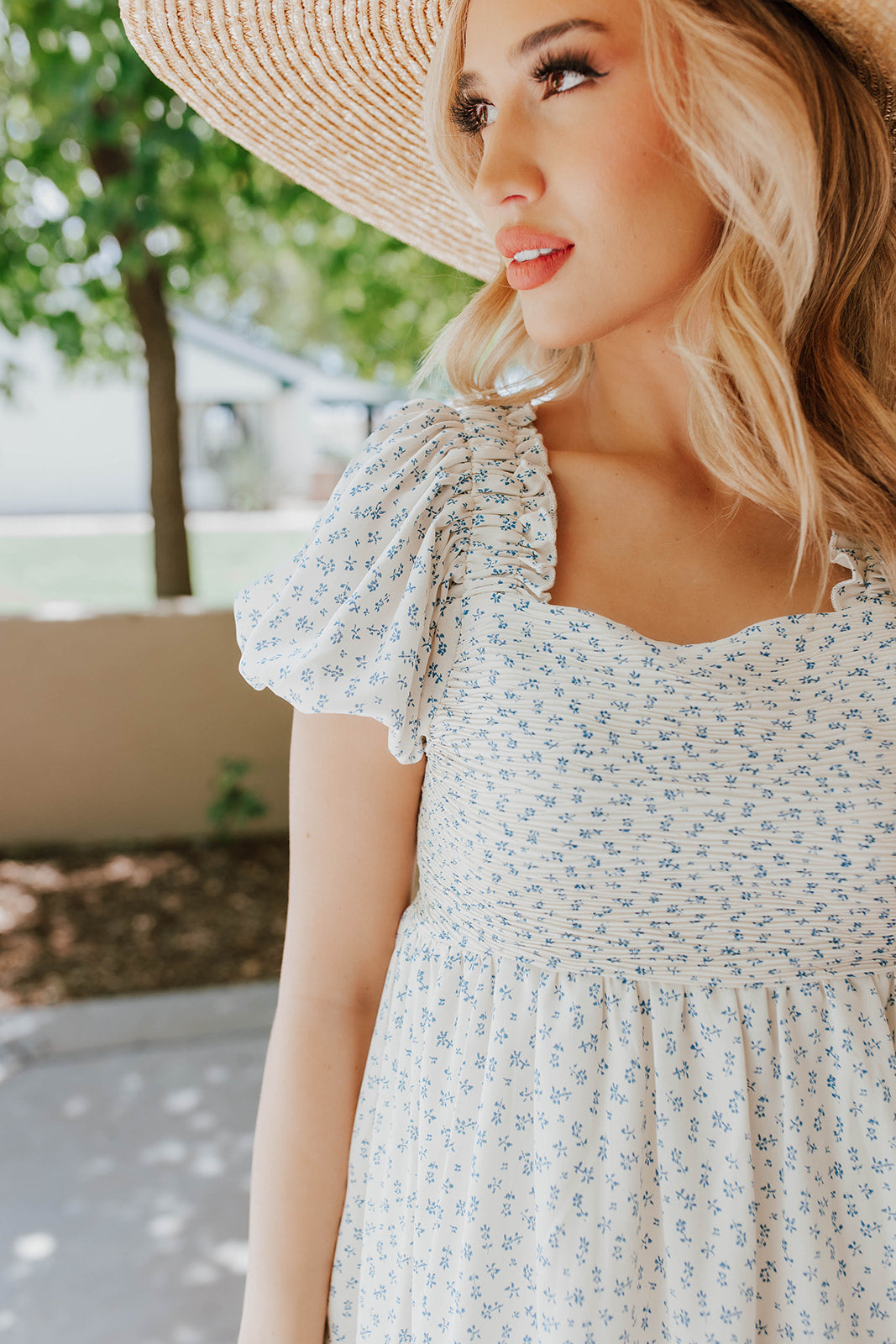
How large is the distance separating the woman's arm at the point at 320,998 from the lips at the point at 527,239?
0.50 meters

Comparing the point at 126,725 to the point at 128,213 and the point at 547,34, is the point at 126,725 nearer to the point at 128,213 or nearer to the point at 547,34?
the point at 128,213

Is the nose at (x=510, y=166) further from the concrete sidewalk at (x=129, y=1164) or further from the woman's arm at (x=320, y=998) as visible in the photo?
the concrete sidewalk at (x=129, y=1164)

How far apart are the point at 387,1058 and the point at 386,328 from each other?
6.85m

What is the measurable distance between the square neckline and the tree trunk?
452cm

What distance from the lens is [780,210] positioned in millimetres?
1113

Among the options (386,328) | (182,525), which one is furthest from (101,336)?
(182,525)

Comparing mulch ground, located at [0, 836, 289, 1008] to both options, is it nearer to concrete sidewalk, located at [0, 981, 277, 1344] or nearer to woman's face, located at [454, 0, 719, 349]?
concrete sidewalk, located at [0, 981, 277, 1344]

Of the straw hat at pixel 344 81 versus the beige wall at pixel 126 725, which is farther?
the beige wall at pixel 126 725

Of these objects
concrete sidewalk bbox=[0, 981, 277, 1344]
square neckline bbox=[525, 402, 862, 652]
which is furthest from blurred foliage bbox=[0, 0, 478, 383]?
concrete sidewalk bbox=[0, 981, 277, 1344]

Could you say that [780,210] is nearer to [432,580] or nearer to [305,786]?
[432,580]

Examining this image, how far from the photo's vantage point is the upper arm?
1.10 m

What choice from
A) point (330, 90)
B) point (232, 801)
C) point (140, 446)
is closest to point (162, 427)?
point (232, 801)

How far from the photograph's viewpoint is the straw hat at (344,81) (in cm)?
127

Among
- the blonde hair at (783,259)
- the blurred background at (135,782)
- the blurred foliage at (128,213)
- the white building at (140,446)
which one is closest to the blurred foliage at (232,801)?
the blurred background at (135,782)
